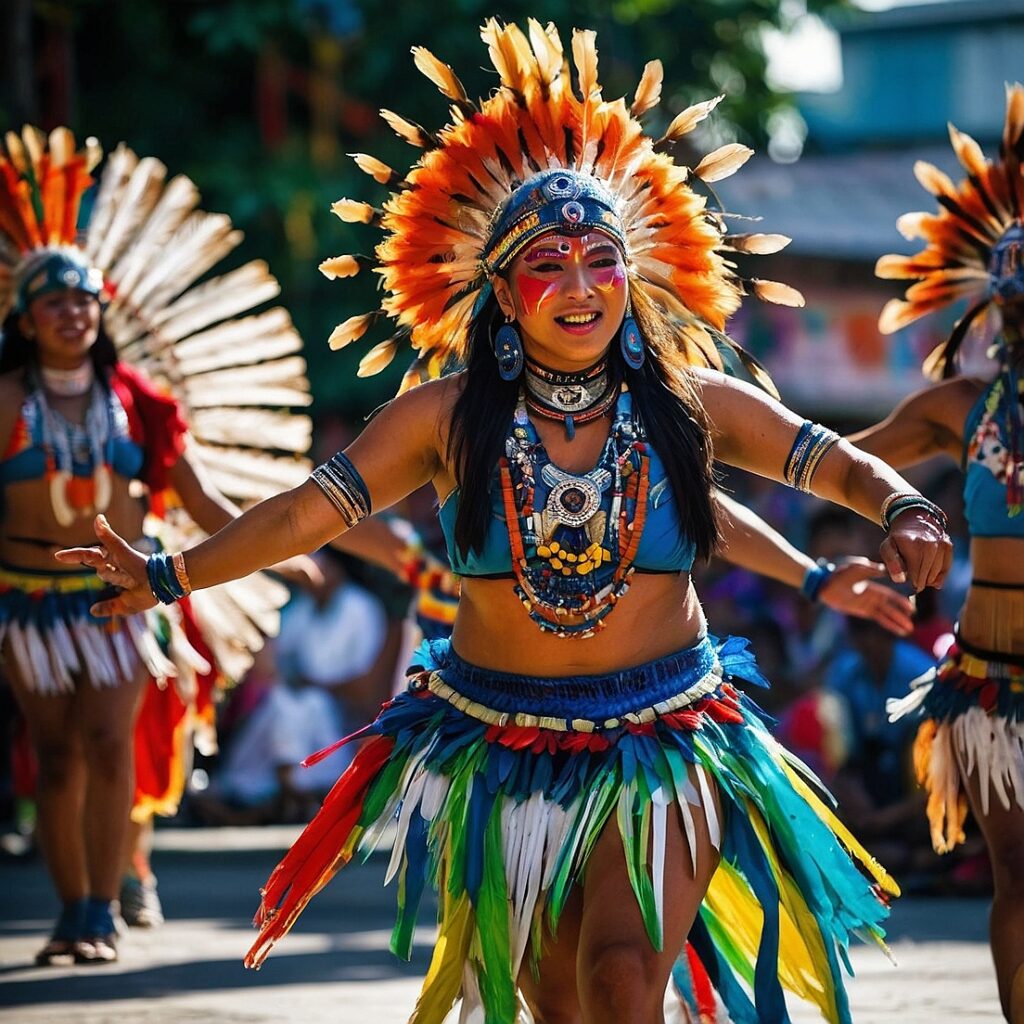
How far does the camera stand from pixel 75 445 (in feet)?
24.0

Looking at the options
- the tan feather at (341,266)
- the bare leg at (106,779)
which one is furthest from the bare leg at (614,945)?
the bare leg at (106,779)

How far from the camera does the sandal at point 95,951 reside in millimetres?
6996

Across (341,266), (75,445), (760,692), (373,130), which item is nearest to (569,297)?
(341,266)

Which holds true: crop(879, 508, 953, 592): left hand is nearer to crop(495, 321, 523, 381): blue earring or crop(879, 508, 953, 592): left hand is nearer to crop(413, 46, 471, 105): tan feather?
crop(495, 321, 523, 381): blue earring

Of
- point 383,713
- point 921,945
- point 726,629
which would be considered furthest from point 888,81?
point 383,713

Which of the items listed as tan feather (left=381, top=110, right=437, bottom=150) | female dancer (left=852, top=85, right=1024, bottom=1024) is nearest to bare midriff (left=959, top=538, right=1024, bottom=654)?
female dancer (left=852, top=85, right=1024, bottom=1024)

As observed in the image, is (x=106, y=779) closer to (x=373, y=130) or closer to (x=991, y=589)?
(x=991, y=589)

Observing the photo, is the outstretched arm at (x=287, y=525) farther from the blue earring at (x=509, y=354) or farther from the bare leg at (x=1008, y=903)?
the bare leg at (x=1008, y=903)

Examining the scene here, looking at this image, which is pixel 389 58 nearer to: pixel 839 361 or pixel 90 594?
pixel 839 361

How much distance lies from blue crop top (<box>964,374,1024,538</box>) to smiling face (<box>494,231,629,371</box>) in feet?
4.62

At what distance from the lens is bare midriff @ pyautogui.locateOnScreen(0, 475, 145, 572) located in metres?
7.27

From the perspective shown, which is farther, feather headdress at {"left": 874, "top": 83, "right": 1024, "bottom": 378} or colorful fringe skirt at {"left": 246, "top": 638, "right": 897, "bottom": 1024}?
feather headdress at {"left": 874, "top": 83, "right": 1024, "bottom": 378}

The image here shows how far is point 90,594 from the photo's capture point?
23.9 feet

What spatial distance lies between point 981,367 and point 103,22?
35.0 ft
